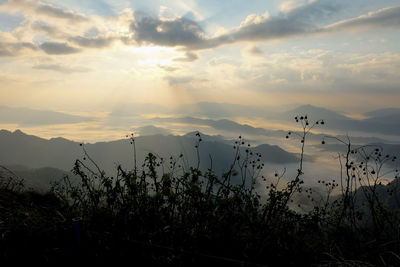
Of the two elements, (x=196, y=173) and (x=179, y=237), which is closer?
(x=179, y=237)

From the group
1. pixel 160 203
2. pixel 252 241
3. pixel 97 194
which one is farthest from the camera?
pixel 97 194

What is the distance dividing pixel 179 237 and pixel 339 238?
269 centimetres

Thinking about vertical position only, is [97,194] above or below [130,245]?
above

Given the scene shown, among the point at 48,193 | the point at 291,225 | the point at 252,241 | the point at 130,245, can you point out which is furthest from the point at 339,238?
the point at 48,193

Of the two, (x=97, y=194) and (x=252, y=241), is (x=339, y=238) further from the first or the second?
(x=97, y=194)

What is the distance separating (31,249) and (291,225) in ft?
14.3

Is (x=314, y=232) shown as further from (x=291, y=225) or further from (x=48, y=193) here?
(x=48, y=193)

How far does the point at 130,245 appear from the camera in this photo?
15.7ft

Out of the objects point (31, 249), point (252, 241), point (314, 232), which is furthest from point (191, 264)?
point (31, 249)

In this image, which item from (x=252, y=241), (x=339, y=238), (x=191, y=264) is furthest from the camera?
(x=339, y=238)

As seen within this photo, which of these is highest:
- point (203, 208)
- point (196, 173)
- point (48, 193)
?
point (196, 173)

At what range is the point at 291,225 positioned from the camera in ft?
17.3

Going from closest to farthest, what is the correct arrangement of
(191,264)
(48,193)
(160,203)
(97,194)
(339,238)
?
(191,264), (339,238), (160,203), (97,194), (48,193)

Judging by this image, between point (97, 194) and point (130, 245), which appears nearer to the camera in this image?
point (130, 245)
